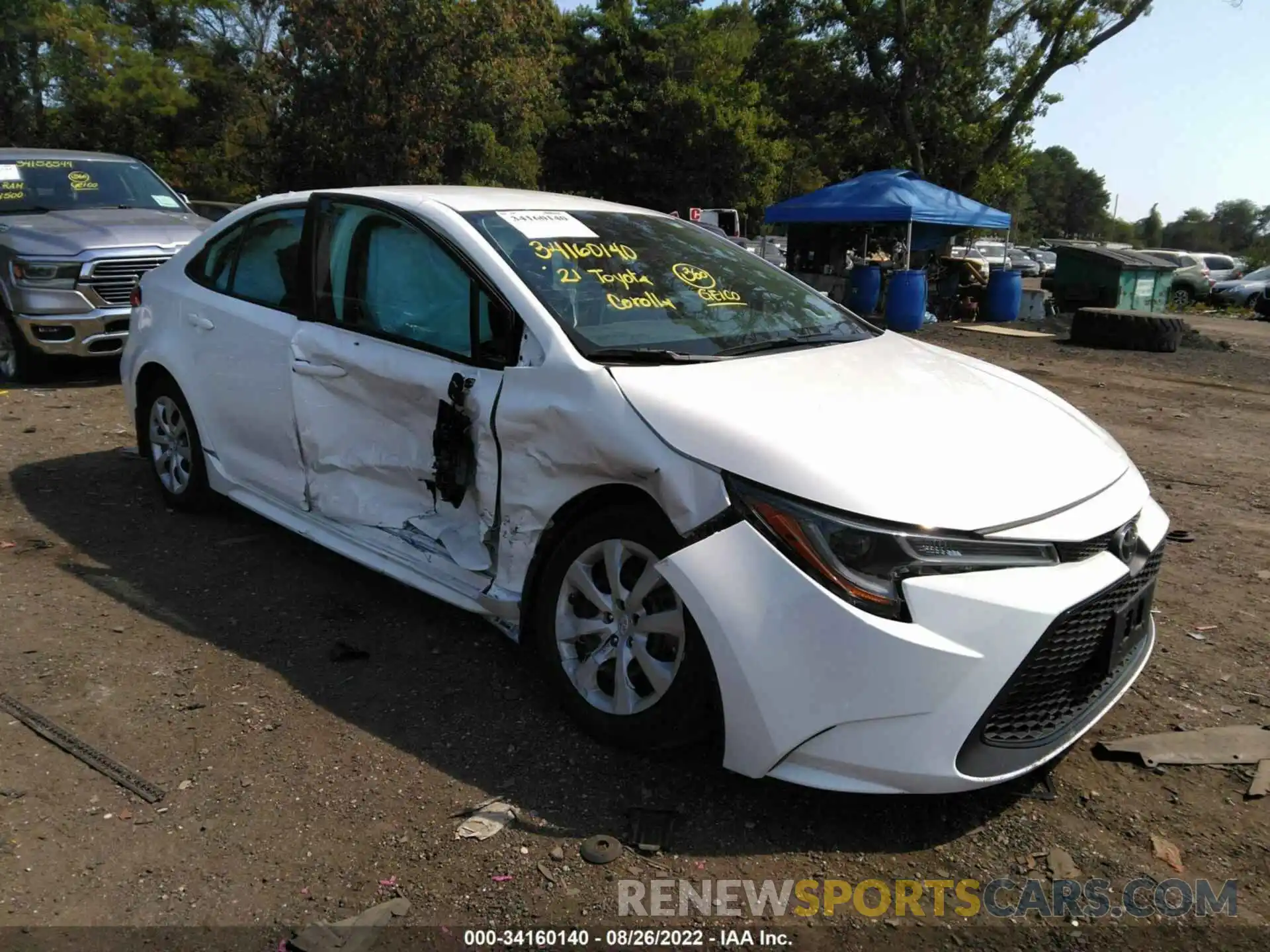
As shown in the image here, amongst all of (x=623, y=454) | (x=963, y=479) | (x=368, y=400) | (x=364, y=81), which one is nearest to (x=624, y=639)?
(x=623, y=454)

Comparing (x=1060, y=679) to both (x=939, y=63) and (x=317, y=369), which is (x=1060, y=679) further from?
(x=939, y=63)

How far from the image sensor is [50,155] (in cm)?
954

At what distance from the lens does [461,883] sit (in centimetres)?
263

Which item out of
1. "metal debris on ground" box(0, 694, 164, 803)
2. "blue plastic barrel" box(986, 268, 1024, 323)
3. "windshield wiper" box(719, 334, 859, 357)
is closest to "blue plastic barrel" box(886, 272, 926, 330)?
"blue plastic barrel" box(986, 268, 1024, 323)

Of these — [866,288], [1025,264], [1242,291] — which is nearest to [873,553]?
[866,288]

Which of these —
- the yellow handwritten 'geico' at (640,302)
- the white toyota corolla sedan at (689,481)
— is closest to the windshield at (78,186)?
the white toyota corolla sedan at (689,481)

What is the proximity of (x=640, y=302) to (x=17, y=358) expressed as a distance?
278 inches

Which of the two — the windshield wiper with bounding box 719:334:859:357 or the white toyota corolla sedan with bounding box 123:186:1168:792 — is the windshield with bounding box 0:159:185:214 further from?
the windshield wiper with bounding box 719:334:859:357

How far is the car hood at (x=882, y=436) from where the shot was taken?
264 cm

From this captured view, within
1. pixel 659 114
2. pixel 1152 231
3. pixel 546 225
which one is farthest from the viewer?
pixel 1152 231

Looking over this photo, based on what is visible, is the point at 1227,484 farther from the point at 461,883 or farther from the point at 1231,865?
the point at 461,883

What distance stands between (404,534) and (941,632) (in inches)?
81.5

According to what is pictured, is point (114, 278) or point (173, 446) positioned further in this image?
point (114, 278)

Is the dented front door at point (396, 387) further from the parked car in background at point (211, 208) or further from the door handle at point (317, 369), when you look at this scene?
the parked car in background at point (211, 208)
